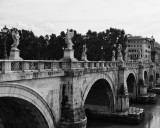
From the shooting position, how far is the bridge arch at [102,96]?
24.5 meters

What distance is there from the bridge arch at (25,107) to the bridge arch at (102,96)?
1082 cm

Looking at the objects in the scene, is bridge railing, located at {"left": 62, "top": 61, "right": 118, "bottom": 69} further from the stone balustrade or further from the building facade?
the building facade

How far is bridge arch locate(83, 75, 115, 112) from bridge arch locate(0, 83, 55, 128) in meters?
10.8

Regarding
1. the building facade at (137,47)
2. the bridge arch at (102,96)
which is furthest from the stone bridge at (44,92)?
the building facade at (137,47)

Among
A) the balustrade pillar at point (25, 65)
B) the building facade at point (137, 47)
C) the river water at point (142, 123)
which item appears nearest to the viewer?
the balustrade pillar at point (25, 65)

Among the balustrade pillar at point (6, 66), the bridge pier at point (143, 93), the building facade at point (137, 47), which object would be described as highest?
the building facade at point (137, 47)

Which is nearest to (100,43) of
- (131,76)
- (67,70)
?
(131,76)

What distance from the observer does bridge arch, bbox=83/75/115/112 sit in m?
24.5

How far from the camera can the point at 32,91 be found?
11.8m

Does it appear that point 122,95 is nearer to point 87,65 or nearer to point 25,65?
point 87,65

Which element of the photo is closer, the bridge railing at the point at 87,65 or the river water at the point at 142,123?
the bridge railing at the point at 87,65

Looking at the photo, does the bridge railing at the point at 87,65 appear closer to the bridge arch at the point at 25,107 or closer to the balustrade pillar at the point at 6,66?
the bridge arch at the point at 25,107

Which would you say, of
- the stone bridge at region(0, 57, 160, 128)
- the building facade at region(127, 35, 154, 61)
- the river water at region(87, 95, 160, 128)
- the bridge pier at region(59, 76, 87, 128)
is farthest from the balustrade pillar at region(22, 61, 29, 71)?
the building facade at region(127, 35, 154, 61)

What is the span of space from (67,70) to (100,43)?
124 feet
